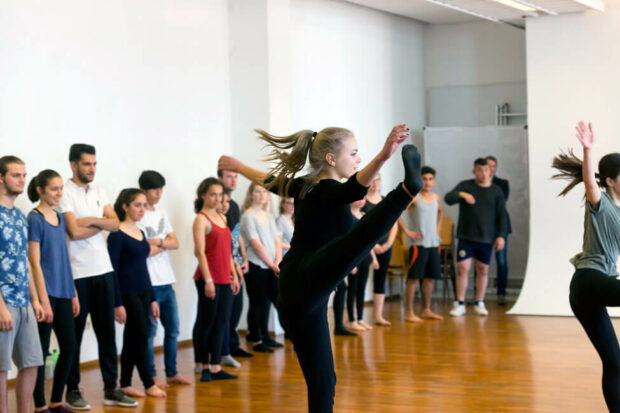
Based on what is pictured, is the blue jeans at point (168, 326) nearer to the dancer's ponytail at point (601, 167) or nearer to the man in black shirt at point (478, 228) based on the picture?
the dancer's ponytail at point (601, 167)

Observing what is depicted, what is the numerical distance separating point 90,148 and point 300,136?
2.37m

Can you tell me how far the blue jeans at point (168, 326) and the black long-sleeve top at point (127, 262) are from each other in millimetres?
355

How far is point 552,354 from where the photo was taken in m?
6.41

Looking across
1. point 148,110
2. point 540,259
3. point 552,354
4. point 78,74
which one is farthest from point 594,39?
point 78,74

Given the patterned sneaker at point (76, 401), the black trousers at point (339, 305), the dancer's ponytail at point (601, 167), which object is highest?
A: the dancer's ponytail at point (601, 167)

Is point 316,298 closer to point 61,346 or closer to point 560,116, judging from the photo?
point 61,346

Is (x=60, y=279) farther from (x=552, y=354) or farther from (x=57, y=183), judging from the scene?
(x=552, y=354)

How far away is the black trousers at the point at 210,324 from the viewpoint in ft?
18.9

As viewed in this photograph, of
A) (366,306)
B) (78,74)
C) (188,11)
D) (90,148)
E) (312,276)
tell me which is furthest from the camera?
(366,306)

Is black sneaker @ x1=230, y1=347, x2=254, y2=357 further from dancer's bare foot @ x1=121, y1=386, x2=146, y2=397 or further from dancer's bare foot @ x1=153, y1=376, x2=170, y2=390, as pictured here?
dancer's bare foot @ x1=121, y1=386, x2=146, y2=397

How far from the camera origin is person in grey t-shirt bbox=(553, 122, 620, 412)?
362cm

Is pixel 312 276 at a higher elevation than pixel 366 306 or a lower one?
higher

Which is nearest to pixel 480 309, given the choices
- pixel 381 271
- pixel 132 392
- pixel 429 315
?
pixel 429 315

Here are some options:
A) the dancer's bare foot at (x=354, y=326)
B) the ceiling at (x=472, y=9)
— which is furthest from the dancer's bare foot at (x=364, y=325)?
the ceiling at (x=472, y=9)
